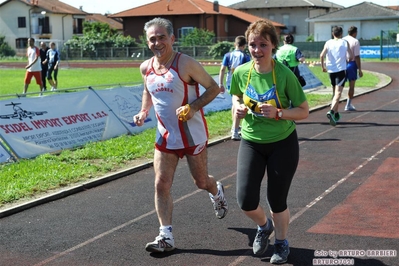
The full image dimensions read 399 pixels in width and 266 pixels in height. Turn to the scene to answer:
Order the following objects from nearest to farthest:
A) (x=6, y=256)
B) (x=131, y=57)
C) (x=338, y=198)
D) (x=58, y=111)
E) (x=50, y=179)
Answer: (x=6, y=256)
(x=338, y=198)
(x=50, y=179)
(x=58, y=111)
(x=131, y=57)

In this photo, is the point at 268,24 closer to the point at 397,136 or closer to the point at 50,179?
the point at 50,179

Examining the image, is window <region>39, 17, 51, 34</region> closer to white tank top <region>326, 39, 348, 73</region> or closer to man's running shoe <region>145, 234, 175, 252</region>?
white tank top <region>326, 39, 348, 73</region>

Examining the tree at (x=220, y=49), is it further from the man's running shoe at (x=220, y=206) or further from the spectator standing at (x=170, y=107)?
the spectator standing at (x=170, y=107)

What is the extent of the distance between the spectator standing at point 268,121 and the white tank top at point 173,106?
23.7 inches

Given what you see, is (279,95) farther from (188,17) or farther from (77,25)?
(77,25)

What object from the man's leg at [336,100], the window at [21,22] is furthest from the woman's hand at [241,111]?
the window at [21,22]

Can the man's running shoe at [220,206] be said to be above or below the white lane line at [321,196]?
above

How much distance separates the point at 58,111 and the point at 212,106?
19.5 ft

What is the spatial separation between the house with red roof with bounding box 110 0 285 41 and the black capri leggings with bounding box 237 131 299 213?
72.8 meters

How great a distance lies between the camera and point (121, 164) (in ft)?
36.1

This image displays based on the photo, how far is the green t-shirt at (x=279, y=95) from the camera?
5.77 m

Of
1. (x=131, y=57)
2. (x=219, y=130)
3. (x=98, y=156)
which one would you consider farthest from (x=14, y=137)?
(x=131, y=57)

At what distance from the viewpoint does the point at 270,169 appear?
591cm

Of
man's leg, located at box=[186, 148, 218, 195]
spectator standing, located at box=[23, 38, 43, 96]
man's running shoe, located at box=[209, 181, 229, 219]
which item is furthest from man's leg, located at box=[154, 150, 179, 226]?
spectator standing, located at box=[23, 38, 43, 96]
